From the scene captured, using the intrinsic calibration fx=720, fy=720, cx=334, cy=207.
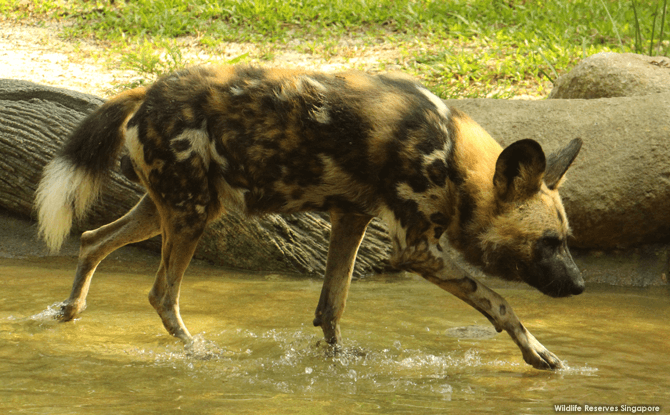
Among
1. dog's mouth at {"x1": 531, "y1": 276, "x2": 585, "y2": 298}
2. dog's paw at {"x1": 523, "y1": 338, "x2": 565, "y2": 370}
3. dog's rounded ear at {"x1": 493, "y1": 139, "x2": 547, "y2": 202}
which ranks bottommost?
dog's paw at {"x1": 523, "y1": 338, "x2": 565, "y2": 370}

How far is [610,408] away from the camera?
8.59 ft

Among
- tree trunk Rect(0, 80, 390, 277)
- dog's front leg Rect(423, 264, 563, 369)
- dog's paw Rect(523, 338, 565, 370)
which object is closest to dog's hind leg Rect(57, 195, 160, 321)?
tree trunk Rect(0, 80, 390, 277)

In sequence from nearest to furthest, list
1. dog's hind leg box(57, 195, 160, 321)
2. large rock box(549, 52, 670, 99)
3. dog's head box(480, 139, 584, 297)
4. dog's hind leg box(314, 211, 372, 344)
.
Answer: dog's head box(480, 139, 584, 297) → dog's hind leg box(314, 211, 372, 344) → dog's hind leg box(57, 195, 160, 321) → large rock box(549, 52, 670, 99)

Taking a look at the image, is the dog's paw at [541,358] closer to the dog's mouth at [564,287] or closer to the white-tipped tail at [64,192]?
the dog's mouth at [564,287]

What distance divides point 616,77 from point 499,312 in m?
3.91

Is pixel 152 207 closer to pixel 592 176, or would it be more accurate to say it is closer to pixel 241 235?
pixel 241 235

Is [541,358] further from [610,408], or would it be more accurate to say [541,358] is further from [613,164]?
[613,164]

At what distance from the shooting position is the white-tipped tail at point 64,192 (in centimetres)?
397

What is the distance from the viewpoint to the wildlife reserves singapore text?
102 inches

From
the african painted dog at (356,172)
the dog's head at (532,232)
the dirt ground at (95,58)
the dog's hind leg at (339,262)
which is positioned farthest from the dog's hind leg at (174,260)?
the dirt ground at (95,58)

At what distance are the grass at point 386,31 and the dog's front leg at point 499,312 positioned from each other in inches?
193

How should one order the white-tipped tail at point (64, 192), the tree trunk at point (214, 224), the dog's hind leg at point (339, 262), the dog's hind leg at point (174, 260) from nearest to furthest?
the dog's hind leg at point (174, 260) → the dog's hind leg at point (339, 262) → the white-tipped tail at point (64, 192) → the tree trunk at point (214, 224)

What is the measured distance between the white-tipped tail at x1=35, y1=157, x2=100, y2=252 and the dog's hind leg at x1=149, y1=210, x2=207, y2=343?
1.87 ft

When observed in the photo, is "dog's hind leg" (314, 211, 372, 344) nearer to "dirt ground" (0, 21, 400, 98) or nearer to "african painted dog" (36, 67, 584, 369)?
"african painted dog" (36, 67, 584, 369)
